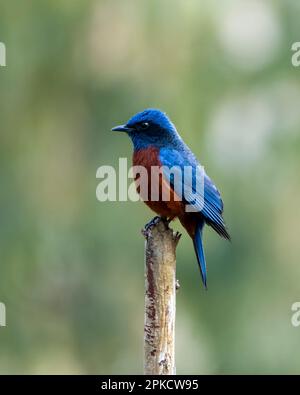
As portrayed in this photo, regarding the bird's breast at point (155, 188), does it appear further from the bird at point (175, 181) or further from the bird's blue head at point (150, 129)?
the bird's blue head at point (150, 129)

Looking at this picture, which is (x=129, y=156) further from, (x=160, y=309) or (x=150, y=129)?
(x=160, y=309)

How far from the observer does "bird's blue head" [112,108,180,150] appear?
6.91 metres

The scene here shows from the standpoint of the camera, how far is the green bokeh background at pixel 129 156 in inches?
364

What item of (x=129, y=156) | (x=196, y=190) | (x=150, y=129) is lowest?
(x=196, y=190)

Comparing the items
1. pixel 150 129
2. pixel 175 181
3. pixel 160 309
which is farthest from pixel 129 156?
pixel 160 309

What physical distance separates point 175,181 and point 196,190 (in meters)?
0.17

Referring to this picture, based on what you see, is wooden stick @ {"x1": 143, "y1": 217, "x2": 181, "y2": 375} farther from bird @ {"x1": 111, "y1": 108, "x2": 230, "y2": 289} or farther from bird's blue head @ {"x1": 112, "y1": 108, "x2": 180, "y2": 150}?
bird's blue head @ {"x1": 112, "y1": 108, "x2": 180, "y2": 150}

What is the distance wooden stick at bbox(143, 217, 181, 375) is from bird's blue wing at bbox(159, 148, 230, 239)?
0.79 meters

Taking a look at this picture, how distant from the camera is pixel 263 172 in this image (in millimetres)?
9336

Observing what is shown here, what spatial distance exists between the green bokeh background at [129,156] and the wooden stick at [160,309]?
3.48 metres

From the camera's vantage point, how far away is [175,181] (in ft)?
21.7

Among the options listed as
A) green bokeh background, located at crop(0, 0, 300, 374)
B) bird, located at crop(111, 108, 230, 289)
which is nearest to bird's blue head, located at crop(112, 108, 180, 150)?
bird, located at crop(111, 108, 230, 289)

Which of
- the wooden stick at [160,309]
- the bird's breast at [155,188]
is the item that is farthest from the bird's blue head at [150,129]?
the wooden stick at [160,309]
